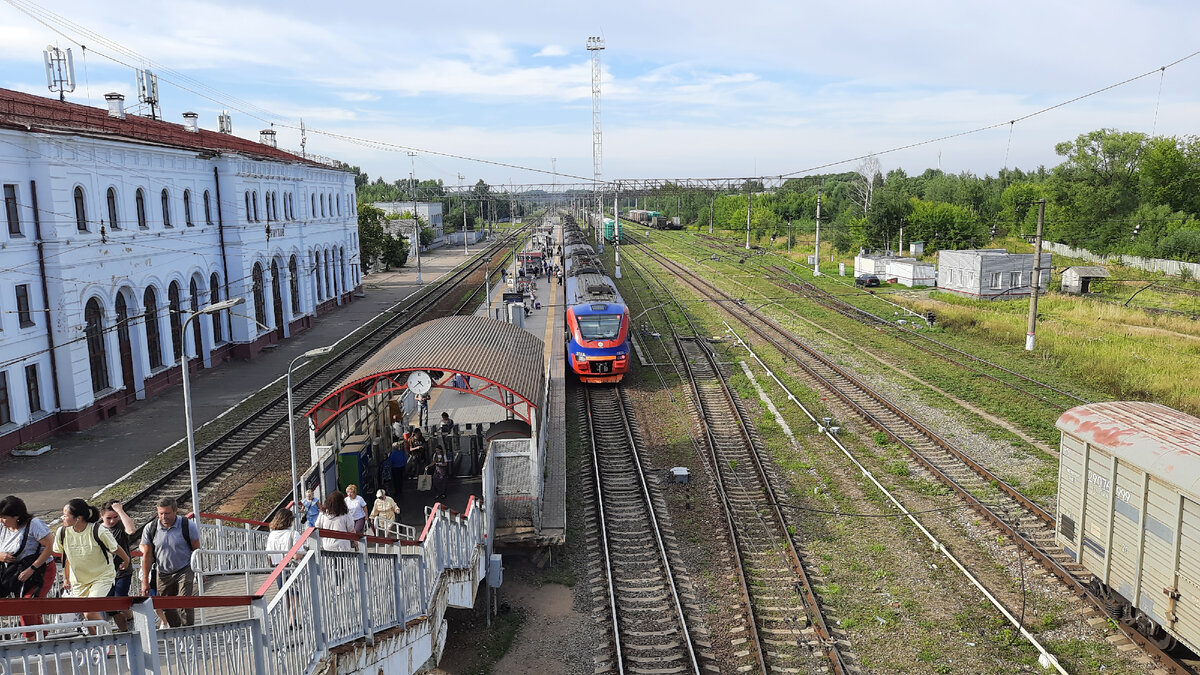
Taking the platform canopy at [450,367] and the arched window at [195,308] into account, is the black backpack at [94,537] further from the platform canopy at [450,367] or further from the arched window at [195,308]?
the arched window at [195,308]

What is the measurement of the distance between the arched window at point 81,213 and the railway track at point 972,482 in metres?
22.0

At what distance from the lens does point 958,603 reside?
12375mm

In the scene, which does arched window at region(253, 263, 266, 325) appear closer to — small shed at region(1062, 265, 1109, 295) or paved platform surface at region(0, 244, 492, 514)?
paved platform surface at region(0, 244, 492, 514)

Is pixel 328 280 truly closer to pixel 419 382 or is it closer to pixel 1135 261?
pixel 419 382

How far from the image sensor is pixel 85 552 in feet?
24.5

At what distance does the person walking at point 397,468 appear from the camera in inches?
592

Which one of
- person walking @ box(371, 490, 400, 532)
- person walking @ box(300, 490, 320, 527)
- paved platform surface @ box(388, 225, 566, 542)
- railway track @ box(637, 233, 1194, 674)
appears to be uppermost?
person walking @ box(371, 490, 400, 532)

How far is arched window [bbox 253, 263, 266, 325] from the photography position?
35469 millimetres

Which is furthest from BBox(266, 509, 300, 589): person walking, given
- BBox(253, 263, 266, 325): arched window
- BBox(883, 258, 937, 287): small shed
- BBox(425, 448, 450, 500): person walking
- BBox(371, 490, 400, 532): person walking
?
BBox(883, 258, 937, 287): small shed

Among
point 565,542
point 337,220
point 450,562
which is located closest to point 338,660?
point 450,562

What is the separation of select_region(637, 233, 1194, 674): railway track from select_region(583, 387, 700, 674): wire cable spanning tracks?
229 inches

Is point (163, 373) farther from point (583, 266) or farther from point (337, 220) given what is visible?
point (337, 220)

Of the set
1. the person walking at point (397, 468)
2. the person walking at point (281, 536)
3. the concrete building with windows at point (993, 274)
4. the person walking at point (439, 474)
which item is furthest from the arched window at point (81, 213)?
the concrete building with windows at point (993, 274)

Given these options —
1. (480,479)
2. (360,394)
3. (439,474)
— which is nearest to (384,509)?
(439,474)
